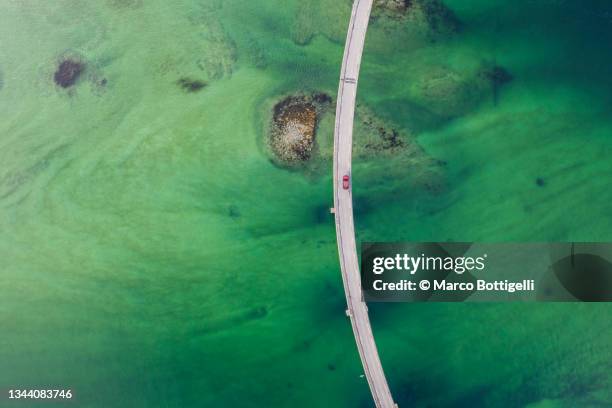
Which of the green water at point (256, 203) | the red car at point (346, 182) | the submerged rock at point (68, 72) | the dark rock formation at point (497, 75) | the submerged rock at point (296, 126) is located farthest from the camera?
the submerged rock at point (68, 72)

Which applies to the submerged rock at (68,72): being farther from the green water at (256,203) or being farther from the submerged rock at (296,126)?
the submerged rock at (296,126)

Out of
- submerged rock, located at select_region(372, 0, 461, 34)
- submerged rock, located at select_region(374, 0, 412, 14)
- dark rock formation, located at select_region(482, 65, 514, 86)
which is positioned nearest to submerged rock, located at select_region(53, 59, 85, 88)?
submerged rock, located at select_region(372, 0, 461, 34)

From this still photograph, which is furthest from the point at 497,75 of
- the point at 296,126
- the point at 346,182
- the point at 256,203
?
the point at 256,203

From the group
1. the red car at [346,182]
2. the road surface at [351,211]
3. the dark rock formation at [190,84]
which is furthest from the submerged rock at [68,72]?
the red car at [346,182]

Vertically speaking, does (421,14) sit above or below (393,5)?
below

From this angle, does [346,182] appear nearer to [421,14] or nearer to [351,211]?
[351,211]

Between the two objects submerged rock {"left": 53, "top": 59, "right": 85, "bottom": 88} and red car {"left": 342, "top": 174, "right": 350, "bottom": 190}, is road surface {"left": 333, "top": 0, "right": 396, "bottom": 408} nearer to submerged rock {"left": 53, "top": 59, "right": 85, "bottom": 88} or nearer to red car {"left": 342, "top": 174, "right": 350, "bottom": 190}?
red car {"left": 342, "top": 174, "right": 350, "bottom": 190}

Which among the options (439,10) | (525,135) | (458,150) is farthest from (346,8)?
(525,135)

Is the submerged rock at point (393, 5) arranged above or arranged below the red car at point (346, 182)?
above
